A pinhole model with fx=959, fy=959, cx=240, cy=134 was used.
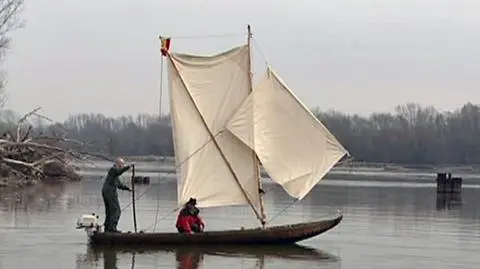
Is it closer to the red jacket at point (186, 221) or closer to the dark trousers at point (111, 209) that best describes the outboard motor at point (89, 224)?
the dark trousers at point (111, 209)

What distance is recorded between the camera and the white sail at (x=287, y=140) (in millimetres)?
24109

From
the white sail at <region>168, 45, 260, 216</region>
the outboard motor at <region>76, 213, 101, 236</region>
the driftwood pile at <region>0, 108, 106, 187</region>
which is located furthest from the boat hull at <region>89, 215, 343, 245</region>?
the driftwood pile at <region>0, 108, 106, 187</region>

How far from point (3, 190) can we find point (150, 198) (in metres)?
7.22

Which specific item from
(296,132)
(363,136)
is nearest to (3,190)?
(296,132)

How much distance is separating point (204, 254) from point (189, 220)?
208 centimetres

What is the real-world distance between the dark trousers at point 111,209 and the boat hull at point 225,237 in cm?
36

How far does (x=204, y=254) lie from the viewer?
21.2 metres

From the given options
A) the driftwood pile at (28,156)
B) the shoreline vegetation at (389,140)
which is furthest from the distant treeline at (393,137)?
the driftwood pile at (28,156)

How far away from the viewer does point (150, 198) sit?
4409 centimetres

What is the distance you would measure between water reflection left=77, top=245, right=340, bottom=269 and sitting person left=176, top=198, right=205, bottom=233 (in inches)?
30.8

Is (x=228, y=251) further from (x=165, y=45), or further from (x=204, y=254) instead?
(x=165, y=45)

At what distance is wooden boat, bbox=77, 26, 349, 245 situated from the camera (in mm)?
24141

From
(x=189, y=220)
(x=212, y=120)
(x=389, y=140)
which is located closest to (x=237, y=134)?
(x=212, y=120)

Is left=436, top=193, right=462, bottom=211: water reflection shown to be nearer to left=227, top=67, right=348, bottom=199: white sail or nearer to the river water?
the river water
